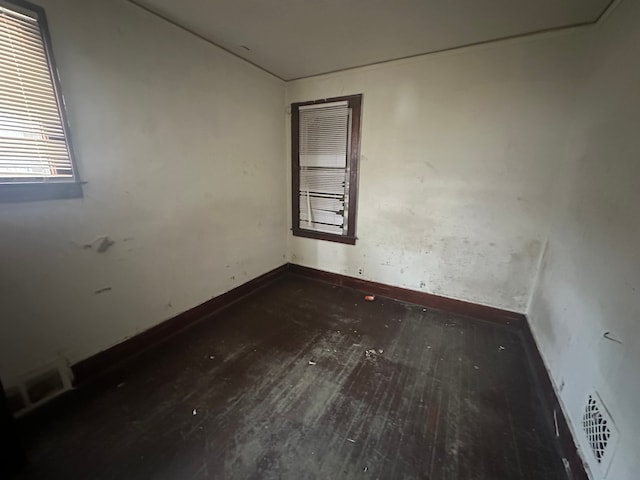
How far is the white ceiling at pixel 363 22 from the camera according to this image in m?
1.67

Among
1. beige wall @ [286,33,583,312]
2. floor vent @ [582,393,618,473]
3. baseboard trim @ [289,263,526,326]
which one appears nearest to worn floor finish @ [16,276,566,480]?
baseboard trim @ [289,263,526,326]

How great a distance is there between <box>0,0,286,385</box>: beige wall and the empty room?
1 centimetres

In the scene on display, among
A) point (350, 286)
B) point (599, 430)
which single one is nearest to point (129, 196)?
point (350, 286)

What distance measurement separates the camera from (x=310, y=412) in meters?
1.55

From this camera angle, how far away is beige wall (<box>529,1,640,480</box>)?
1047 mm

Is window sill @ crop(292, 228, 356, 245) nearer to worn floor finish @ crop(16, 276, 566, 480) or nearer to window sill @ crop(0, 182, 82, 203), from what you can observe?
worn floor finish @ crop(16, 276, 566, 480)

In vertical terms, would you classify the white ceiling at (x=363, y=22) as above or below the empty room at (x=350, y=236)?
above

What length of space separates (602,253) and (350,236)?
82.6 inches

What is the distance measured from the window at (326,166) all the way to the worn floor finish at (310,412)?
1338mm

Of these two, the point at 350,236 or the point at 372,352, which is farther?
the point at 350,236

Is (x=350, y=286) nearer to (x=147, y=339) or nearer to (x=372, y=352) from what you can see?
(x=372, y=352)

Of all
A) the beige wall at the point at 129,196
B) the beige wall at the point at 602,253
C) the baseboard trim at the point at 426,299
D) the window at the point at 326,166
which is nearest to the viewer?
the beige wall at the point at 602,253

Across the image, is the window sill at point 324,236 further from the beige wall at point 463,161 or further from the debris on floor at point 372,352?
the debris on floor at point 372,352

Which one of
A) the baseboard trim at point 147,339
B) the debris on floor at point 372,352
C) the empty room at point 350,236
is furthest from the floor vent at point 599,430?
the baseboard trim at point 147,339
